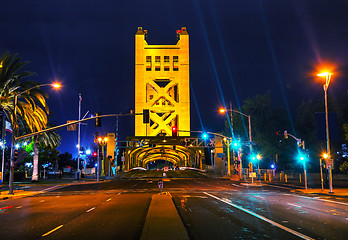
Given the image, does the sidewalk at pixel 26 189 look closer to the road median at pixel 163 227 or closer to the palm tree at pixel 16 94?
the palm tree at pixel 16 94

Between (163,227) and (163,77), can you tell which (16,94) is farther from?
(163,77)

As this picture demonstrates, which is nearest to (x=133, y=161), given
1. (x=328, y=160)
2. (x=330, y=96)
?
(x=330, y=96)

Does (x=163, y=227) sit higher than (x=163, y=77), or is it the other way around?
(x=163, y=77)

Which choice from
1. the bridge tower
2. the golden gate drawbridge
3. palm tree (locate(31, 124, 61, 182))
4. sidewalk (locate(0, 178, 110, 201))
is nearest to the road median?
sidewalk (locate(0, 178, 110, 201))

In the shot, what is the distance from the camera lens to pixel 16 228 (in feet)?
45.7

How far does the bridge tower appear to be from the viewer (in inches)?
4906

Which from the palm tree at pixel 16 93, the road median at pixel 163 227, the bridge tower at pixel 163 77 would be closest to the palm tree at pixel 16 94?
the palm tree at pixel 16 93

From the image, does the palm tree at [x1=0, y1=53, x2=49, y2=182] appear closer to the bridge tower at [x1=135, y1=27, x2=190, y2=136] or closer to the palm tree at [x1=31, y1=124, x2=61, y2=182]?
the palm tree at [x1=31, y1=124, x2=61, y2=182]

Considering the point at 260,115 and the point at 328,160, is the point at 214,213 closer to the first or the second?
the point at 328,160

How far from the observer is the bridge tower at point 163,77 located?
124625mm

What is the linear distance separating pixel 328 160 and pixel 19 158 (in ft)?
101

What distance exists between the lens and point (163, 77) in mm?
131750

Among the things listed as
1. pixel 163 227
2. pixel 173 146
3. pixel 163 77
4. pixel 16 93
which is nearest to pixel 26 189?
pixel 16 93

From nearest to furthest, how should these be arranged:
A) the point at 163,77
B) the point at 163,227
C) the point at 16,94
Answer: the point at 163,227 → the point at 16,94 → the point at 163,77
